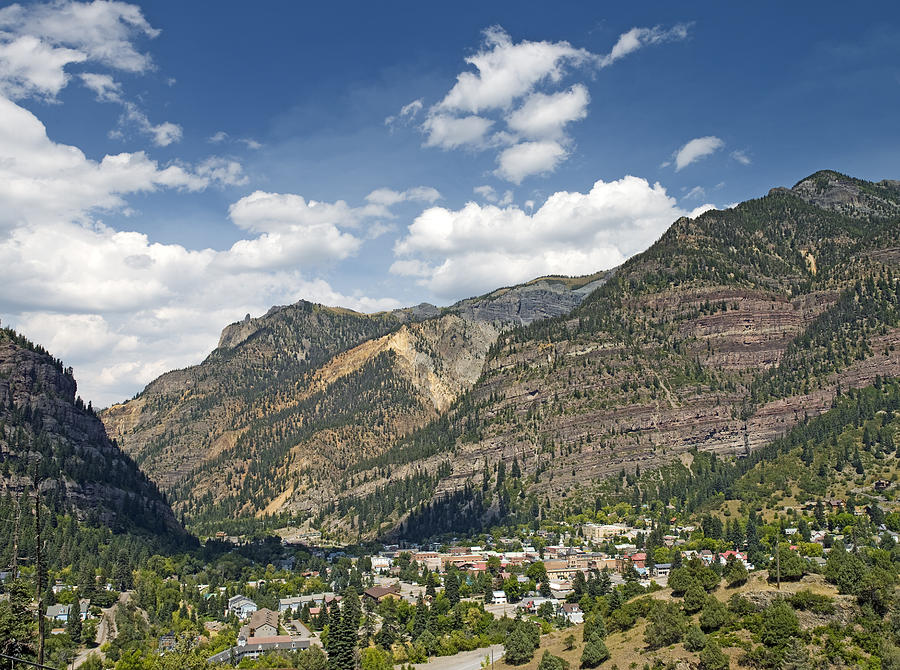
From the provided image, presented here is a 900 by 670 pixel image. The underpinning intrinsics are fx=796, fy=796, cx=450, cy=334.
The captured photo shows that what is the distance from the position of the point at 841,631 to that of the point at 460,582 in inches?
4590

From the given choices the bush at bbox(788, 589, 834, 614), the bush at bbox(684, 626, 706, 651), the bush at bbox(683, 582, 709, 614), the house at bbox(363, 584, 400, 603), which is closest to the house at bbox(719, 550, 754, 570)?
the bush at bbox(683, 582, 709, 614)

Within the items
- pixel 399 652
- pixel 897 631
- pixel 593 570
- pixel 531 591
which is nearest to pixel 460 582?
pixel 531 591

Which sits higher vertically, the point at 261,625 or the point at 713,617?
the point at 713,617

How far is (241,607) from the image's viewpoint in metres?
179

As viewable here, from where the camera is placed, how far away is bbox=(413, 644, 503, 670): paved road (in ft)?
424

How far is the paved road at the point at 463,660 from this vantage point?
5089 inches

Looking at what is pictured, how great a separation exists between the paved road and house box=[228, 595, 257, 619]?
5618 centimetres

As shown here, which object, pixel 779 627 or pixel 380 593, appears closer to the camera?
pixel 779 627

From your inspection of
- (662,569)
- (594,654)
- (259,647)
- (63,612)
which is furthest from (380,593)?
(594,654)

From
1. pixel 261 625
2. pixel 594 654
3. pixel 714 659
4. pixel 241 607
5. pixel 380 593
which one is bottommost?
pixel 380 593

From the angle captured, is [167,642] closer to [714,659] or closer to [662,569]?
[714,659]

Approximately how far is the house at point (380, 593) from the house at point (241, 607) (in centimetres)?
2616

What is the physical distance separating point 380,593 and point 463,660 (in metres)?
57.0

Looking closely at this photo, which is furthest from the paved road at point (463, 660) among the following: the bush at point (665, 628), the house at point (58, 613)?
the house at point (58, 613)
